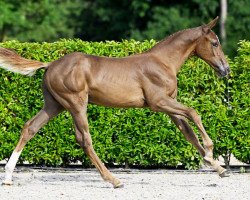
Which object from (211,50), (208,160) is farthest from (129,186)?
(211,50)

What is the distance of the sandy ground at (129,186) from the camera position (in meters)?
10.3

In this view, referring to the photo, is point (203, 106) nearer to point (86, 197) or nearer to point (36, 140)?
point (36, 140)

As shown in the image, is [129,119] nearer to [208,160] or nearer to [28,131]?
[28,131]

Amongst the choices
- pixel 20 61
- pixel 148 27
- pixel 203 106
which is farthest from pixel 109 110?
pixel 148 27

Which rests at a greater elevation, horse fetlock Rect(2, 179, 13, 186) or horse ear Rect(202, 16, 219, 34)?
horse ear Rect(202, 16, 219, 34)

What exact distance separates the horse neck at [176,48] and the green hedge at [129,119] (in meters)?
1.83

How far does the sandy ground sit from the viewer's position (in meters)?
10.3

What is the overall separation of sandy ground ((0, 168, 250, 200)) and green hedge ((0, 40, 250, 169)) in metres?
0.35

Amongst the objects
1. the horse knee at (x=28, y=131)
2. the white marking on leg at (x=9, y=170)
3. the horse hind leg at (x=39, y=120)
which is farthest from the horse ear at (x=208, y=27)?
the white marking on leg at (x=9, y=170)

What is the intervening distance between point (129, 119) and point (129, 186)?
2.51m

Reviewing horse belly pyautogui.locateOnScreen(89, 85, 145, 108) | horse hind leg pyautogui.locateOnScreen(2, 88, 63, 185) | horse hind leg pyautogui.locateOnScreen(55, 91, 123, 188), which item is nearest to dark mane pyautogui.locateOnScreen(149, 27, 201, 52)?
horse belly pyautogui.locateOnScreen(89, 85, 145, 108)

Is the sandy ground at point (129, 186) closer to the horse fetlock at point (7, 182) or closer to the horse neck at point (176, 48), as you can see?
the horse fetlock at point (7, 182)

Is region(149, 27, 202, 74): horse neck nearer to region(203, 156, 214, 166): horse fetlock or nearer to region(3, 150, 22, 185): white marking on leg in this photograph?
region(203, 156, 214, 166): horse fetlock

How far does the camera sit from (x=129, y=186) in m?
11.5
